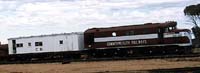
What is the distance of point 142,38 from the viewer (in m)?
49.1

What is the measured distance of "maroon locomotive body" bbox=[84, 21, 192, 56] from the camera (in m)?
46.5

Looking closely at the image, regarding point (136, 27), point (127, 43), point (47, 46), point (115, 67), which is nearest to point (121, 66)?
point (115, 67)

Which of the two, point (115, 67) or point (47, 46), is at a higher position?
point (47, 46)

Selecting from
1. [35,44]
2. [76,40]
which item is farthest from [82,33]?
[35,44]

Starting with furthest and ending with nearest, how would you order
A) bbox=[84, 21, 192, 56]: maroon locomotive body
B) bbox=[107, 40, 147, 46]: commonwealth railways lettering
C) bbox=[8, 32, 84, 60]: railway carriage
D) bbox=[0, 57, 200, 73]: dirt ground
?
bbox=[8, 32, 84, 60]: railway carriage < bbox=[107, 40, 147, 46]: commonwealth railways lettering < bbox=[84, 21, 192, 56]: maroon locomotive body < bbox=[0, 57, 200, 73]: dirt ground

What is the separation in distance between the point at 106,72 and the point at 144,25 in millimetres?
21684

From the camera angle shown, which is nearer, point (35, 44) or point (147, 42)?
point (147, 42)

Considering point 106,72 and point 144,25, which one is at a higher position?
point 144,25

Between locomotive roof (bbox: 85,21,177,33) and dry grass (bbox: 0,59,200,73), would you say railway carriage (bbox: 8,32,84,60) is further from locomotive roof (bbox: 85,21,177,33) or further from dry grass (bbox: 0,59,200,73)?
dry grass (bbox: 0,59,200,73)

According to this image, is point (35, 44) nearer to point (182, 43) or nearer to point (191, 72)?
point (182, 43)

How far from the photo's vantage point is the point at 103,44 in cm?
5144

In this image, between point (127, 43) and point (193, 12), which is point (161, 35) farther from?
point (193, 12)

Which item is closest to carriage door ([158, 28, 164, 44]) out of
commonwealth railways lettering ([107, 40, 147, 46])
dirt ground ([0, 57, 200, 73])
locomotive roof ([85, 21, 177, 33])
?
locomotive roof ([85, 21, 177, 33])

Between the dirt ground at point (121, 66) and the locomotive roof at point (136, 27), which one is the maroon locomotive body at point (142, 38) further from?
the dirt ground at point (121, 66)
